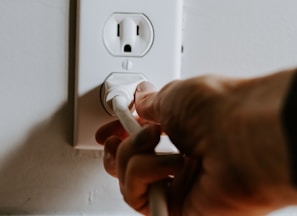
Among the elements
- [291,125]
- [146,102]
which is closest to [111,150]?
[146,102]

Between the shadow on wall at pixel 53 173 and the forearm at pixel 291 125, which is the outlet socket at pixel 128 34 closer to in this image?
the shadow on wall at pixel 53 173

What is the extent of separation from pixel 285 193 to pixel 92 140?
22cm

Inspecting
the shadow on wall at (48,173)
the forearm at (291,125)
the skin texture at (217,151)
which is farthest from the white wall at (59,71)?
the forearm at (291,125)

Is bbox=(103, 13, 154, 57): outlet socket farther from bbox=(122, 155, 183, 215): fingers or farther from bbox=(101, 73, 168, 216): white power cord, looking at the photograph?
bbox=(122, 155, 183, 215): fingers

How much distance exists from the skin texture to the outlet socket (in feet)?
0.32

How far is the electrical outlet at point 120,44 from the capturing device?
1.12ft

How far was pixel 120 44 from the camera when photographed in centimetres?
34

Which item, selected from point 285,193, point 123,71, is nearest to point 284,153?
point 285,193

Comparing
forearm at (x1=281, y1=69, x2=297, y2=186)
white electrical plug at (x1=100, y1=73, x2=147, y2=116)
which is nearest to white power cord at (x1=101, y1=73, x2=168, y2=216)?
white electrical plug at (x1=100, y1=73, x2=147, y2=116)

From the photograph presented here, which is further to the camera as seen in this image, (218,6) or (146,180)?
→ (218,6)

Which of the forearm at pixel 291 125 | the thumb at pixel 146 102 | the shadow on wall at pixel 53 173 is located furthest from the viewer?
the shadow on wall at pixel 53 173

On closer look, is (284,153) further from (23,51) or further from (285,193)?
(23,51)

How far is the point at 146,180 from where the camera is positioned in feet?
0.67

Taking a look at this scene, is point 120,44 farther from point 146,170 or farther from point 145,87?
point 146,170
